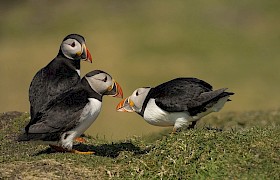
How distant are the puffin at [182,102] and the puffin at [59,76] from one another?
50.5 inches

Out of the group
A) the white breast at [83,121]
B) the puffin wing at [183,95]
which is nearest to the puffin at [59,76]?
the white breast at [83,121]

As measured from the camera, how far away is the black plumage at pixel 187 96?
952 centimetres

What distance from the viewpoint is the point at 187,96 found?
31.8ft

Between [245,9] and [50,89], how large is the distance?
26896 mm

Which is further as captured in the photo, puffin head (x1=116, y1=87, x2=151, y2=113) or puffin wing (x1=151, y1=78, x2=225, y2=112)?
puffin head (x1=116, y1=87, x2=151, y2=113)

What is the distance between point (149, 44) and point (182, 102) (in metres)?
21.5

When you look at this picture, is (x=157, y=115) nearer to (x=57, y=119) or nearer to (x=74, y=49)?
(x=57, y=119)

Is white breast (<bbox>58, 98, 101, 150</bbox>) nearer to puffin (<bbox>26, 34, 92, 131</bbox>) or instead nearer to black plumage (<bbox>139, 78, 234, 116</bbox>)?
puffin (<bbox>26, 34, 92, 131</bbox>)

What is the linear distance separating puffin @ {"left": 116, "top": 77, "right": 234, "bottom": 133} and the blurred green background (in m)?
9.62

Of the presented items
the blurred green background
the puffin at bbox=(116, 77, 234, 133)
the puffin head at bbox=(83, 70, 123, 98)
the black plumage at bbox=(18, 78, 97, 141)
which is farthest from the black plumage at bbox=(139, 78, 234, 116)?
the blurred green background

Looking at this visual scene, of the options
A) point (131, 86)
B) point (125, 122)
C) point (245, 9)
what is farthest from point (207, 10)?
point (125, 122)

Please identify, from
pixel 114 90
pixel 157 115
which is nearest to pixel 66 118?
pixel 114 90

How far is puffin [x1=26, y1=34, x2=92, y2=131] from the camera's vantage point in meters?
9.91

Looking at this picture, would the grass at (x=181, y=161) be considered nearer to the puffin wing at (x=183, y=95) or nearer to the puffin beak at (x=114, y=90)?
the puffin wing at (x=183, y=95)
